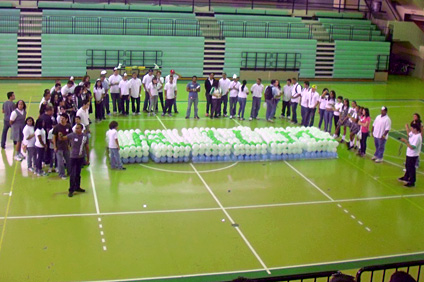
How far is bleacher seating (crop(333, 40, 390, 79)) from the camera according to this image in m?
36.2

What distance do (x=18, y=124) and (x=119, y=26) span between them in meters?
18.2

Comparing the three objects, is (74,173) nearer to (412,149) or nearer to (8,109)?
(8,109)

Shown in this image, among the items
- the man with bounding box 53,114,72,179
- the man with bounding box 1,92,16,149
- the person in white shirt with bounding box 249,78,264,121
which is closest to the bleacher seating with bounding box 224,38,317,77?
the person in white shirt with bounding box 249,78,264,121

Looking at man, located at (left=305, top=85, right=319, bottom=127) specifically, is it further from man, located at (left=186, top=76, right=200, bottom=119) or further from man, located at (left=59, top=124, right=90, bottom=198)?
man, located at (left=59, top=124, right=90, bottom=198)

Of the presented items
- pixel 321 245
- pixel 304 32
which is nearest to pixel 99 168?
pixel 321 245

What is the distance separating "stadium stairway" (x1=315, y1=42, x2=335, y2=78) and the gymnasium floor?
18993mm

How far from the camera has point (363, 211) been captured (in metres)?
13.5

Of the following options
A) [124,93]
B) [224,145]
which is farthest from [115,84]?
[224,145]

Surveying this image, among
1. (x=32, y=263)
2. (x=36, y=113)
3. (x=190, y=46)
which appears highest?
(x=190, y=46)

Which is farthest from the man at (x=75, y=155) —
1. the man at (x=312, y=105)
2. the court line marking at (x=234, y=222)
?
the man at (x=312, y=105)

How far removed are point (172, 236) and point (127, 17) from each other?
24475mm

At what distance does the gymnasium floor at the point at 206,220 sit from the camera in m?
10.4

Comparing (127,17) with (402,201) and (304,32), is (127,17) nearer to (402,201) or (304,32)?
(304,32)

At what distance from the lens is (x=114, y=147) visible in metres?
15.3
